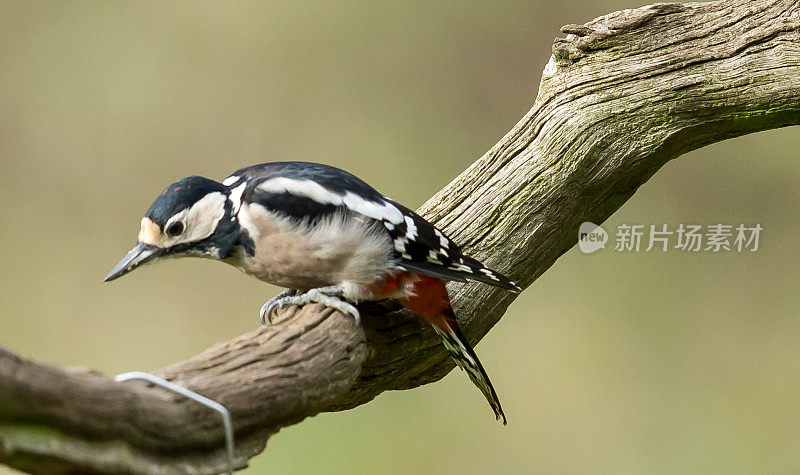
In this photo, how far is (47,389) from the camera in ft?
3.01

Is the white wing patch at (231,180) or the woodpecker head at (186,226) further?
the white wing patch at (231,180)

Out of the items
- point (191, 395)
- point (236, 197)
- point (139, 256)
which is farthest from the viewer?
point (236, 197)

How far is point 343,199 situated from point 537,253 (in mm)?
554

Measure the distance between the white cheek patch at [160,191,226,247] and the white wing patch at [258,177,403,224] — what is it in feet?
0.31

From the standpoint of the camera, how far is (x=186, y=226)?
1.50 meters

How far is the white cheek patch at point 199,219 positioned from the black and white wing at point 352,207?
0.06 metres

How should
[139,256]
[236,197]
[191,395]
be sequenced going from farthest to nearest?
[236,197]
[139,256]
[191,395]

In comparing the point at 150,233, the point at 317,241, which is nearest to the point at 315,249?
the point at 317,241

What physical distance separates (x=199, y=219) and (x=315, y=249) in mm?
213

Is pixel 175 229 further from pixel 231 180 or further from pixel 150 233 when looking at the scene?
pixel 231 180

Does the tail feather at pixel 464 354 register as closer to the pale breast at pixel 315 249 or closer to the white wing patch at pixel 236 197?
the pale breast at pixel 315 249

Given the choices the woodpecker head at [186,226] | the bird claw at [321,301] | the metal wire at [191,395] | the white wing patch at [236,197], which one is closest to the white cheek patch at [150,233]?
the woodpecker head at [186,226]

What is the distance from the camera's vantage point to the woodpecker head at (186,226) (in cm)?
147

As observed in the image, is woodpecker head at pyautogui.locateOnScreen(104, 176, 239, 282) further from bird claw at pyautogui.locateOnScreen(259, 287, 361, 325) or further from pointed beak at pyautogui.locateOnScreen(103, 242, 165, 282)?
bird claw at pyautogui.locateOnScreen(259, 287, 361, 325)
